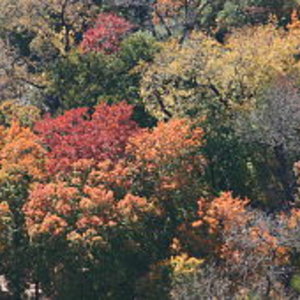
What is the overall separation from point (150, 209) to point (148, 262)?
2379 mm

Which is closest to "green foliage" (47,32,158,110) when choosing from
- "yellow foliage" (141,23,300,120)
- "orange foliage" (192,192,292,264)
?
"yellow foliage" (141,23,300,120)

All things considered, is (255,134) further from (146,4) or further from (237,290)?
(146,4)

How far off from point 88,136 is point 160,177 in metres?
3.56

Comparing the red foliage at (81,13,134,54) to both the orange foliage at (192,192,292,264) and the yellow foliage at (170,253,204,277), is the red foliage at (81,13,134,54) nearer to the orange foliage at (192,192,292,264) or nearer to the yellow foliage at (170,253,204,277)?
the orange foliage at (192,192,292,264)

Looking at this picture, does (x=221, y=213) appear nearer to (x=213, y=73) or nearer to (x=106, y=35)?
(x=213, y=73)

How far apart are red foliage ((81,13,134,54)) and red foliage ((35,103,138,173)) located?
360 inches

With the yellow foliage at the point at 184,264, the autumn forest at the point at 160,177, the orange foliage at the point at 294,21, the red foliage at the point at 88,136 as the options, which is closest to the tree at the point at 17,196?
the autumn forest at the point at 160,177

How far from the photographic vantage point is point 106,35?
3791 cm

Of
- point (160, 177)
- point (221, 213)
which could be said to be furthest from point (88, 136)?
point (221, 213)

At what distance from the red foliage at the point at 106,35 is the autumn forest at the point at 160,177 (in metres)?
1.72

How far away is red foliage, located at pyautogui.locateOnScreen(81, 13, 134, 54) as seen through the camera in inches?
1461

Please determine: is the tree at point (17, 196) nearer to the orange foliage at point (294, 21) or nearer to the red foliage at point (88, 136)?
the red foliage at point (88, 136)

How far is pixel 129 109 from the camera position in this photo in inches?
1121

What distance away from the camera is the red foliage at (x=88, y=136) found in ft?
87.7
